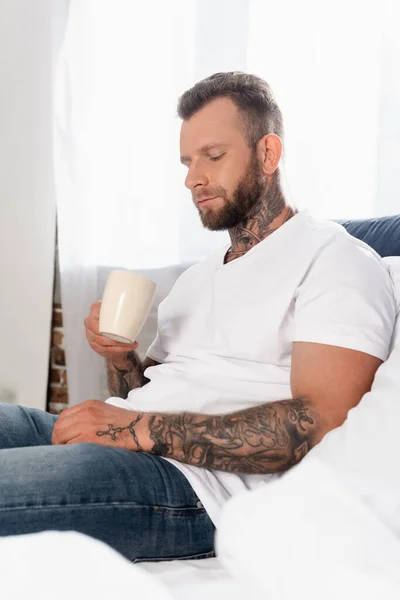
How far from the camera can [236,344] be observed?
1.21 m

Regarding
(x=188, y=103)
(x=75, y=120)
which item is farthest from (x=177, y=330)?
(x=75, y=120)

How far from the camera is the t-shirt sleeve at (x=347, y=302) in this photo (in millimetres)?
1040

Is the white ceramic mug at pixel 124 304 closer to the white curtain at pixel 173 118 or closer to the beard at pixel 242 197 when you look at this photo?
the beard at pixel 242 197

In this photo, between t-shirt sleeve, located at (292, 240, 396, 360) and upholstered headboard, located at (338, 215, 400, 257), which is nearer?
t-shirt sleeve, located at (292, 240, 396, 360)

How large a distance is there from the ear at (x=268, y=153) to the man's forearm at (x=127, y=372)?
0.45m

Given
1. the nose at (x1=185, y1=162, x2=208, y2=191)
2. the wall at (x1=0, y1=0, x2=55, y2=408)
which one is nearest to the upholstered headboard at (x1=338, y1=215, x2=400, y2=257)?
the nose at (x1=185, y1=162, x2=208, y2=191)

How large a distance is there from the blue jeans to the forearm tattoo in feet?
0.12

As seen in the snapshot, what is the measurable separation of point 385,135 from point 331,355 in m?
1.21

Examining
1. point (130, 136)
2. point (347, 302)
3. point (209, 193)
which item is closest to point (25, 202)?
point (130, 136)

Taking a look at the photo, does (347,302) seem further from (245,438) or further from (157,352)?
(157,352)

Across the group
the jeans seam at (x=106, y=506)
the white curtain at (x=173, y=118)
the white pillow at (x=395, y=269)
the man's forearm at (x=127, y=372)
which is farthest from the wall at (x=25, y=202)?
the jeans seam at (x=106, y=506)

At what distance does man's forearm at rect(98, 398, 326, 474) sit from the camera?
1.01 m

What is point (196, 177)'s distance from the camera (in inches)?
54.9

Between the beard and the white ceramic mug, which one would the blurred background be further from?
the white ceramic mug
